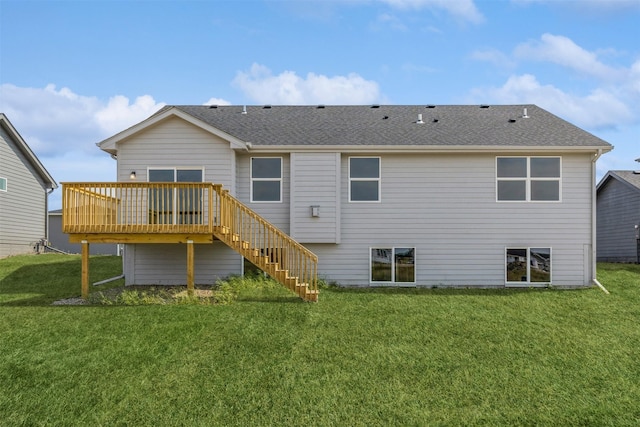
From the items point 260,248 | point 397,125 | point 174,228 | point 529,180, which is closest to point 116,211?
point 174,228

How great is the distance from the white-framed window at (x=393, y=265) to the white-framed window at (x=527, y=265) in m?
2.67

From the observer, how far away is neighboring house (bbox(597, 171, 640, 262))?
21.1 m

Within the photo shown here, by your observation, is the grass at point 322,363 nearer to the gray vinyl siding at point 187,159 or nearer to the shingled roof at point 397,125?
the gray vinyl siding at point 187,159

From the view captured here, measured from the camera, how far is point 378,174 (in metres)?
13.3

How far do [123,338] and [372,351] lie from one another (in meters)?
4.30

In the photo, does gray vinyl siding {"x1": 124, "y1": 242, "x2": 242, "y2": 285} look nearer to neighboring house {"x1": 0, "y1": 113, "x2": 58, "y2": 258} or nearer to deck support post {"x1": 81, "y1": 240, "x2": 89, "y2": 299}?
deck support post {"x1": 81, "y1": 240, "x2": 89, "y2": 299}

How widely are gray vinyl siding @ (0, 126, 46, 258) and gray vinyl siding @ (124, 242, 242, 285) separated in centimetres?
978

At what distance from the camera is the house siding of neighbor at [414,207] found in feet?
42.7

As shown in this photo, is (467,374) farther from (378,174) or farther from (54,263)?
(54,263)

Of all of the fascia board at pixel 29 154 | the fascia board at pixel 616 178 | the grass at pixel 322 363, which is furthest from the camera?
the fascia board at pixel 616 178

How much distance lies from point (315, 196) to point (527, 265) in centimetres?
625

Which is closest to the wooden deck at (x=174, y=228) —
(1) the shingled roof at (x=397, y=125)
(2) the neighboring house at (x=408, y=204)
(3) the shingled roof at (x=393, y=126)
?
(2) the neighboring house at (x=408, y=204)

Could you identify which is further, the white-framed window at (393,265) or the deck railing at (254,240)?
the white-framed window at (393,265)

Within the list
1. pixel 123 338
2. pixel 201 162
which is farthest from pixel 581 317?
pixel 201 162
